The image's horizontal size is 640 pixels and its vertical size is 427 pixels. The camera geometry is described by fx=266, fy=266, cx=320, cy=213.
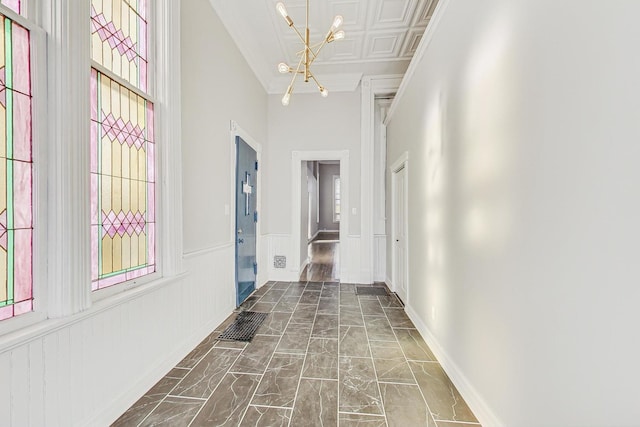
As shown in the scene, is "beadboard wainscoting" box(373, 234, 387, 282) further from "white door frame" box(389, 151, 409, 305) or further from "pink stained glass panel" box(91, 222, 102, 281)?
"pink stained glass panel" box(91, 222, 102, 281)

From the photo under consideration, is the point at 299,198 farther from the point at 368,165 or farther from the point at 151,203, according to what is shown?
the point at 151,203

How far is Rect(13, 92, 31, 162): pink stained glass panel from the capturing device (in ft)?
3.96

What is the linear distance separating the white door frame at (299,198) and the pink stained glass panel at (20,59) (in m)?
3.88

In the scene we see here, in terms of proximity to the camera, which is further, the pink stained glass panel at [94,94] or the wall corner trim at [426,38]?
the wall corner trim at [426,38]

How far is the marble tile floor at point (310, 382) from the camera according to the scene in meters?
1.67

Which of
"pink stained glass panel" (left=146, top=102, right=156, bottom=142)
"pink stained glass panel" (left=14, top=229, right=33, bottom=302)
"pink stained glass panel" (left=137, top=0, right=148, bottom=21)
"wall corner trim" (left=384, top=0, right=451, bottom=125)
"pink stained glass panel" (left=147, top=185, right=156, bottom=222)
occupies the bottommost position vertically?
"pink stained glass panel" (left=14, top=229, right=33, bottom=302)

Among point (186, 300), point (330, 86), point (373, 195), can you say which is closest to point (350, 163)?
point (373, 195)

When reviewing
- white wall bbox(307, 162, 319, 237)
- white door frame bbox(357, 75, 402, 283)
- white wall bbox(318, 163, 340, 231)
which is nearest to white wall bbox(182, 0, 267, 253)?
white door frame bbox(357, 75, 402, 283)

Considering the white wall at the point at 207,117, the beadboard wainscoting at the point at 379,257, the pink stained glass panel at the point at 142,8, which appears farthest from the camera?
the beadboard wainscoting at the point at 379,257

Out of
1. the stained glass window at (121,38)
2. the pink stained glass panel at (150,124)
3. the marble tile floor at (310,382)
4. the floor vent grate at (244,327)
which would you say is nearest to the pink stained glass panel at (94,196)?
the pink stained glass panel at (150,124)

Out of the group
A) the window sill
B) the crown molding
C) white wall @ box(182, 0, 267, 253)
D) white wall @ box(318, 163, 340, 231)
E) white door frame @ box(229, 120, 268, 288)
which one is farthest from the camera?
white wall @ box(318, 163, 340, 231)

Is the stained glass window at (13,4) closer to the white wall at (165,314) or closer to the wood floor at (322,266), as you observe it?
the white wall at (165,314)

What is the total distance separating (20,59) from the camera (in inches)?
48.6

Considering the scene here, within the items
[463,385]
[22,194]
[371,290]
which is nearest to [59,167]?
[22,194]
